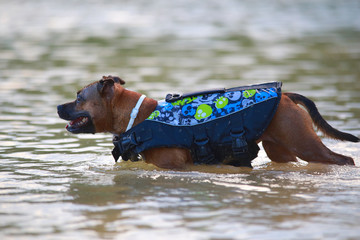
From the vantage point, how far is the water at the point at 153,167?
19.4 ft

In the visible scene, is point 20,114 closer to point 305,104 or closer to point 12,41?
point 305,104

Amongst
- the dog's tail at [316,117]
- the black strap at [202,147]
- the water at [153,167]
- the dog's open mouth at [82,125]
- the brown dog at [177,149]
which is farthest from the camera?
the dog's open mouth at [82,125]

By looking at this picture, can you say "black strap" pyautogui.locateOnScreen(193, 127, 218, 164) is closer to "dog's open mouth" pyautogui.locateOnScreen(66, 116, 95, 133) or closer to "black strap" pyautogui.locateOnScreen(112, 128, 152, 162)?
"black strap" pyautogui.locateOnScreen(112, 128, 152, 162)

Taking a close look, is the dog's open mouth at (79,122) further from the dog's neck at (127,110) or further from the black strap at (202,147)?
the black strap at (202,147)

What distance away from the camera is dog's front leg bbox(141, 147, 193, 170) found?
766 cm

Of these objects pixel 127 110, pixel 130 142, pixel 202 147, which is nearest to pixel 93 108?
pixel 127 110

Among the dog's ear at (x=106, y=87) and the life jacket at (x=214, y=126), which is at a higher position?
the dog's ear at (x=106, y=87)

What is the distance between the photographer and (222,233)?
559cm

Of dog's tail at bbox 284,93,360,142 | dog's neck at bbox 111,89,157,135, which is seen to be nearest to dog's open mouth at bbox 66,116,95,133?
dog's neck at bbox 111,89,157,135

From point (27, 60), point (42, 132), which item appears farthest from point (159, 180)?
point (27, 60)

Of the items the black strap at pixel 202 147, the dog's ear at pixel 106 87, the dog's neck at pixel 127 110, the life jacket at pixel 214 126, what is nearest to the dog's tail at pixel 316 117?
the life jacket at pixel 214 126

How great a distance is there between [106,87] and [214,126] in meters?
1.42

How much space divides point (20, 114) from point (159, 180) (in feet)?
16.1

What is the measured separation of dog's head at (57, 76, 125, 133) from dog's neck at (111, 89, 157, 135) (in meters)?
0.09
